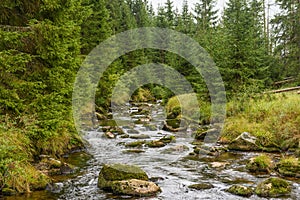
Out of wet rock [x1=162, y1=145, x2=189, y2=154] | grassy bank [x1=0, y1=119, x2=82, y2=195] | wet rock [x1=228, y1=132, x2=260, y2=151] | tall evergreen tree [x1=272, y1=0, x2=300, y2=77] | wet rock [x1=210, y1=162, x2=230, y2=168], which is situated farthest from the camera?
tall evergreen tree [x1=272, y1=0, x2=300, y2=77]

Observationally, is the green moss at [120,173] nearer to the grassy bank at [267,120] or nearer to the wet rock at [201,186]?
the wet rock at [201,186]

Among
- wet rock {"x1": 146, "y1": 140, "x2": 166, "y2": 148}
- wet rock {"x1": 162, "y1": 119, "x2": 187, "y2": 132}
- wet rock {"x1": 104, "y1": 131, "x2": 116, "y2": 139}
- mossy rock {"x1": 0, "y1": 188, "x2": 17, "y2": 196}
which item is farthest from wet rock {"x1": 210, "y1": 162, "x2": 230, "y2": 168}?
wet rock {"x1": 162, "y1": 119, "x2": 187, "y2": 132}

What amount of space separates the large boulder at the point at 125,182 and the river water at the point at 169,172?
0.80ft

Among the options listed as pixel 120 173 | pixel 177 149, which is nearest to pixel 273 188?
pixel 120 173

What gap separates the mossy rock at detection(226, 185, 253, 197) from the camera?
8.99m

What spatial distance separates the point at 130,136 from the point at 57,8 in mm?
9611

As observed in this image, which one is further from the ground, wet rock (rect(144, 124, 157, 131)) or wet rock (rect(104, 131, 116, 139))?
wet rock (rect(144, 124, 157, 131))

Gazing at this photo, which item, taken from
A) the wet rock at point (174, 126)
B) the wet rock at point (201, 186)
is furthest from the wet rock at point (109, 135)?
the wet rock at point (201, 186)

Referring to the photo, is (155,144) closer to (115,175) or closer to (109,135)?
(109,135)

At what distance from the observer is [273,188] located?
9.08 metres

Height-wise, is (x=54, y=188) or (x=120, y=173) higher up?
(x=120, y=173)

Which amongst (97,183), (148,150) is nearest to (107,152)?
(148,150)

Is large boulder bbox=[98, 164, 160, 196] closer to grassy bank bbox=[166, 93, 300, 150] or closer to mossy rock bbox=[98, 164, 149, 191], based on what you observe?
mossy rock bbox=[98, 164, 149, 191]

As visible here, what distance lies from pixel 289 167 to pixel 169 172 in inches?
166
